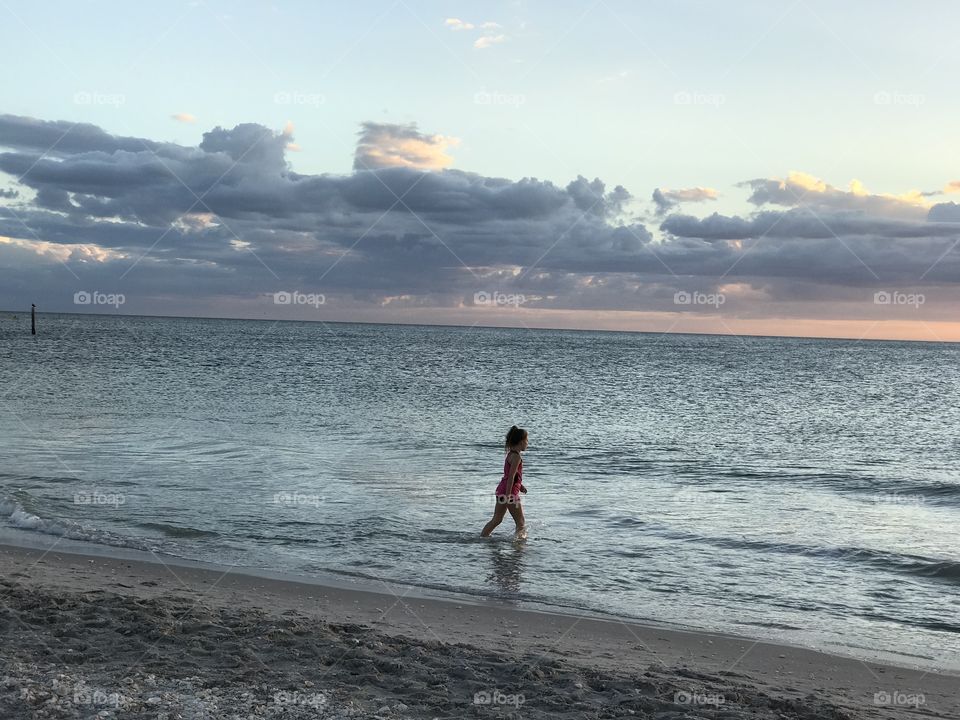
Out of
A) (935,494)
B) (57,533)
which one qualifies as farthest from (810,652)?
(935,494)

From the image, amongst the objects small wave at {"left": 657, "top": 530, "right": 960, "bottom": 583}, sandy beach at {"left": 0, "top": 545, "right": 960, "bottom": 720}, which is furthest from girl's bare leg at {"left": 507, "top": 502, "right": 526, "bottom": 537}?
sandy beach at {"left": 0, "top": 545, "right": 960, "bottom": 720}

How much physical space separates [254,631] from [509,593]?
11.4ft

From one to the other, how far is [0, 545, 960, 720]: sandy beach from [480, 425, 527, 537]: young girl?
3.25m

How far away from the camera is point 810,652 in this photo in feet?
26.3

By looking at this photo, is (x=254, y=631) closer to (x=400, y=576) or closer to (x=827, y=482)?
(x=400, y=576)

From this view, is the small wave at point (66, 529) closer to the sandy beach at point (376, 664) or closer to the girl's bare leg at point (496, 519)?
the sandy beach at point (376, 664)

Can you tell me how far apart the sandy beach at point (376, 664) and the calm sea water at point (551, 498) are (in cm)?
106

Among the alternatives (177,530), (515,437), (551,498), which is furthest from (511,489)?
(177,530)

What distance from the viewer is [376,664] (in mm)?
6406

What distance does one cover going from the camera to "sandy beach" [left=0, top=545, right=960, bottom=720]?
18.3 feet

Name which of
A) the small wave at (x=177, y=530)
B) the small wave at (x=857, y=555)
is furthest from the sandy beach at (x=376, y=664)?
the small wave at (x=857, y=555)

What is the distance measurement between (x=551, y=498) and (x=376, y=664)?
10.0m

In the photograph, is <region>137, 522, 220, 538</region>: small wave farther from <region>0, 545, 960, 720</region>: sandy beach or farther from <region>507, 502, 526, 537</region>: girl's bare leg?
<region>507, 502, 526, 537</region>: girl's bare leg

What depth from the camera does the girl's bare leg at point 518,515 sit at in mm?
12477
